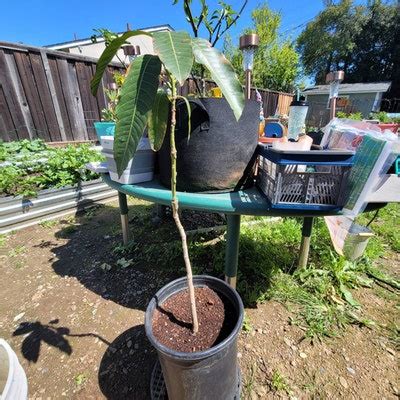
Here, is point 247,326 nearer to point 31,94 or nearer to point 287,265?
point 287,265

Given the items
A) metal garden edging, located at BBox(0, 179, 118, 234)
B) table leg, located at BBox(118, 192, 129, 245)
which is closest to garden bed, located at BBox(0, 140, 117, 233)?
metal garden edging, located at BBox(0, 179, 118, 234)

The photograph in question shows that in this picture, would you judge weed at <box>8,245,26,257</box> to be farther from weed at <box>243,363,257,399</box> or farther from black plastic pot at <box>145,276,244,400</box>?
weed at <box>243,363,257,399</box>

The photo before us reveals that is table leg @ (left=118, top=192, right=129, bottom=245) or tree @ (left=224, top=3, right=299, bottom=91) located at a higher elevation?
tree @ (left=224, top=3, right=299, bottom=91)

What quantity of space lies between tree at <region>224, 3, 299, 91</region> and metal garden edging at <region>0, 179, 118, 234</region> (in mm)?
17216

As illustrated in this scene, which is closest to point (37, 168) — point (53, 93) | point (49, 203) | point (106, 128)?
point (49, 203)

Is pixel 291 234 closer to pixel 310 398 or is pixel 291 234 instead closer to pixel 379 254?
pixel 379 254

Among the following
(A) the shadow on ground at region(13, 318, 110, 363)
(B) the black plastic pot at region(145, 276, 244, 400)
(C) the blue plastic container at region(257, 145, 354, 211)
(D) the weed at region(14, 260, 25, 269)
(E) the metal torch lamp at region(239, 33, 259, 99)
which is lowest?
(D) the weed at region(14, 260, 25, 269)

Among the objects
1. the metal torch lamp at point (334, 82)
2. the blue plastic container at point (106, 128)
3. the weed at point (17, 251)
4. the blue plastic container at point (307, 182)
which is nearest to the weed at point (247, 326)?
the blue plastic container at point (307, 182)

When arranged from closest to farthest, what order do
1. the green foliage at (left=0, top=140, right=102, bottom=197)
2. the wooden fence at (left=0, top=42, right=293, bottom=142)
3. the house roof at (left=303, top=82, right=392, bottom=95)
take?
1. the green foliage at (left=0, top=140, right=102, bottom=197)
2. the wooden fence at (left=0, top=42, right=293, bottom=142)
3. the house roof at (left=303, top=82, right=392, bottom=95)

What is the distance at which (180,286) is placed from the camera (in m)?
1.14

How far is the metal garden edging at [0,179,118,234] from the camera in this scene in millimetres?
2699

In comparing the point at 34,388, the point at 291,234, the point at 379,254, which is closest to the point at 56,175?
the point at 34,388

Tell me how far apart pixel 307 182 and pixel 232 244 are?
1.69 feet

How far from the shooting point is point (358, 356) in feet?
4.37
